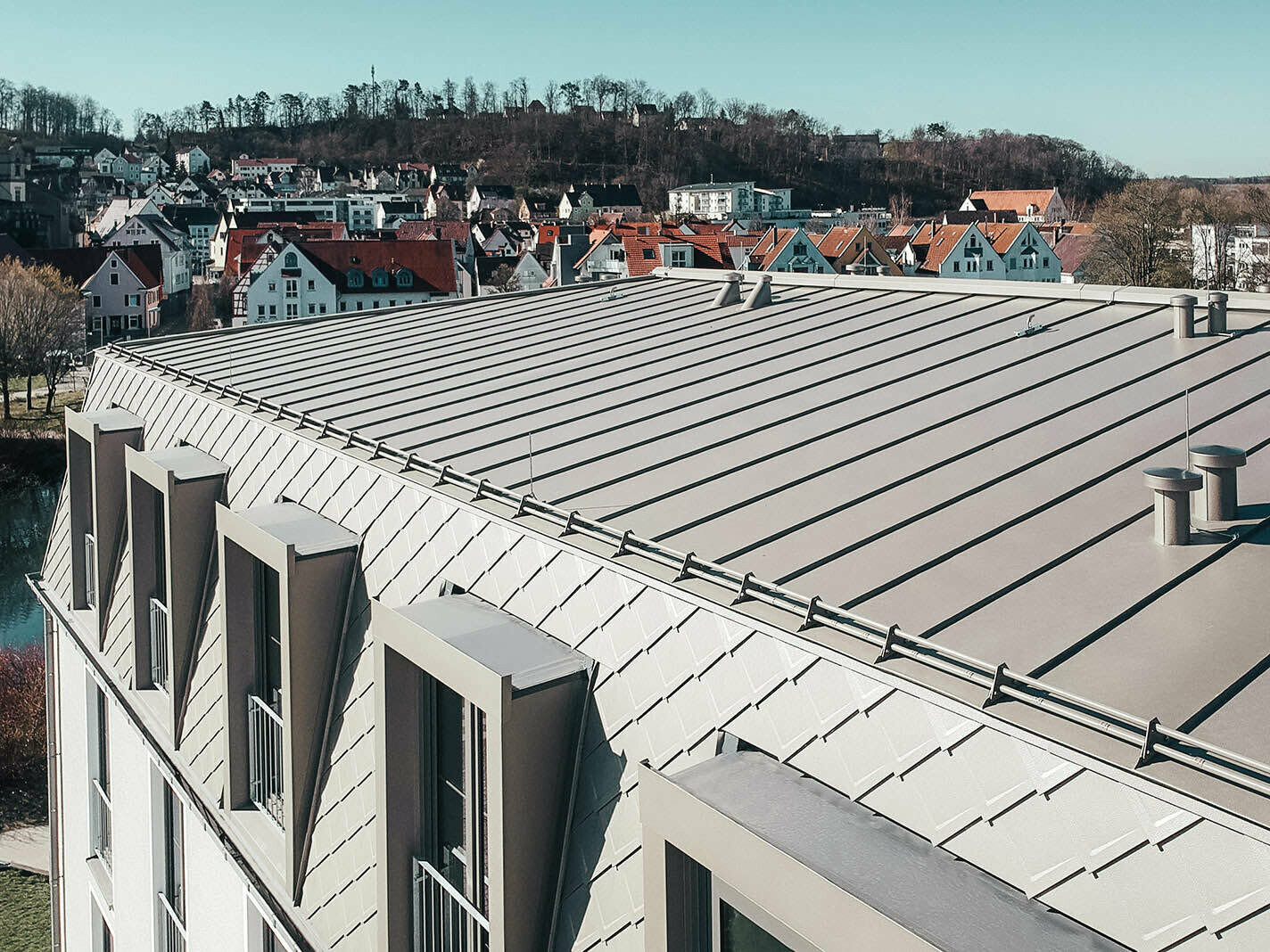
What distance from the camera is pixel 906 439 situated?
643 centimetres

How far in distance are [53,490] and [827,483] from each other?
1896 inches

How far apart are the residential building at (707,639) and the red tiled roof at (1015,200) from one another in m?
125

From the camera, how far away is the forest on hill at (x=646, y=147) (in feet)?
510

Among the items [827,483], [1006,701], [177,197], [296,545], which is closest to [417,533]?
[296,545]

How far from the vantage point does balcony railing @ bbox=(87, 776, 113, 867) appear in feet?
36.2

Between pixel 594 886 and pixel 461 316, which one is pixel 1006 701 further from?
pixel 461 316

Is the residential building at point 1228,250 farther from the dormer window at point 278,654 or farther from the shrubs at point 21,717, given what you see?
the dormer window at point 278,654

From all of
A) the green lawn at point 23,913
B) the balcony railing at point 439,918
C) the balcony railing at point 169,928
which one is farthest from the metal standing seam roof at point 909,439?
the green lawn at point 23,913

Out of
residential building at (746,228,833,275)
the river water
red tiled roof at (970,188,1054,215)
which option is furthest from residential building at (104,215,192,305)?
red tiled roof at (970,188,1054,215)

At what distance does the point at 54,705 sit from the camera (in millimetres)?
12812

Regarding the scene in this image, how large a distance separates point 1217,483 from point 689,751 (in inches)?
94.4

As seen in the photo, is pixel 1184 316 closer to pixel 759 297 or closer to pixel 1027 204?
pixel 759 297

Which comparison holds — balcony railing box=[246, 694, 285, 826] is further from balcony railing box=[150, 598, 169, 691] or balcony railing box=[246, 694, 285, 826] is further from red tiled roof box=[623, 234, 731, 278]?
red tiled roof box=[623, 234, 731, 278]

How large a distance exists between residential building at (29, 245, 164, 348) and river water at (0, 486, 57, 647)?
32.7 m
